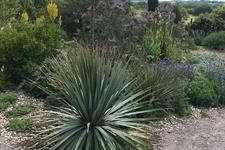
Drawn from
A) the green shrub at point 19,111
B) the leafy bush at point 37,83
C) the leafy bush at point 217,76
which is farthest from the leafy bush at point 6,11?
the leafy bush at point 217,76

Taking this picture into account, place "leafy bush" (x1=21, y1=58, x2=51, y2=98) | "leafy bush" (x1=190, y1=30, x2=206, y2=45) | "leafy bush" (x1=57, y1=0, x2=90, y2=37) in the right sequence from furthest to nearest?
"leafy bush" (x1=190, y1=30, x2=206, y2=45)
"leafy bush" (x1=57, y1=0, x2=90, y2=37)
"leafy bush" (x1=21, y1=58, x2=51, y2=98)

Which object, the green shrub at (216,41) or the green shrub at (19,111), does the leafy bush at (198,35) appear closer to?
the green shrub at (216,41)

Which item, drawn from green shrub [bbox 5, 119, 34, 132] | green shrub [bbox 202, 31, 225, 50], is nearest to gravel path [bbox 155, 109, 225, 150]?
green shrub [bbox 5, 119, 34, 132]

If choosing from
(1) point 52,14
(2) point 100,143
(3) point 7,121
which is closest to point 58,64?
(2) point 100,143

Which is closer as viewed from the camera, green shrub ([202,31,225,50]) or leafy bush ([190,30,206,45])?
green shrub ([202,31,225,50])

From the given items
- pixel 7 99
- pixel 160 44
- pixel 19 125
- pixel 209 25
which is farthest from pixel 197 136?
pixel 209 25

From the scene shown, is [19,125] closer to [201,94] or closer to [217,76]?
[201,94]

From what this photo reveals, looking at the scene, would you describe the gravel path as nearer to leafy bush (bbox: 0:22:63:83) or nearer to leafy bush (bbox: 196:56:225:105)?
leafy bush (bbox: 196:56:225:105)

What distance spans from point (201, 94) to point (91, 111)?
3.52 metres

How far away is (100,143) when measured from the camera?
4.98 m

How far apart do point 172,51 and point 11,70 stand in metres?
4.28

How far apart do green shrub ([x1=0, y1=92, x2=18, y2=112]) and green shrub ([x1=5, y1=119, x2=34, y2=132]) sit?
69 cm

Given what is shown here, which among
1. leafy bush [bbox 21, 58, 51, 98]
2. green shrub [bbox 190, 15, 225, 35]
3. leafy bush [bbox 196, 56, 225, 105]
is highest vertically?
leafy bush [bbox 21, 58, 51, 98]

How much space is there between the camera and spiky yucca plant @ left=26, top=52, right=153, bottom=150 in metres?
5.01
